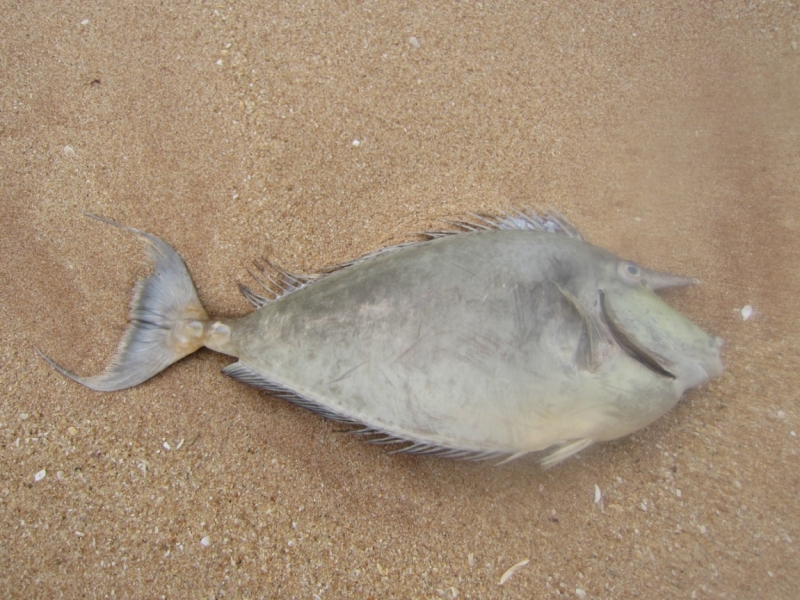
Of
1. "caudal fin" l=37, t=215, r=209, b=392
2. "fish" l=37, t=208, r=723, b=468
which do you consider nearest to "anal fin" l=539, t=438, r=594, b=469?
"fish" l=37, t=208, r=723, b=468

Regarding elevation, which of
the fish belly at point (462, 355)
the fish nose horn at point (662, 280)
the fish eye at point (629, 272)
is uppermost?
the fish eye at point (629, 272)

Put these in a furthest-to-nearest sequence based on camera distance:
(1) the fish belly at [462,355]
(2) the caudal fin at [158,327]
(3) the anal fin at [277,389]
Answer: (2) the caudal fin at [158,327]
(3) the anal fin at [277,389]
(1) the fish belly at [462,355]

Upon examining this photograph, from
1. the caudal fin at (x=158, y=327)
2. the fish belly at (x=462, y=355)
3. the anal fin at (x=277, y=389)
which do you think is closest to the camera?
the fish belly at (x=462, y=355)

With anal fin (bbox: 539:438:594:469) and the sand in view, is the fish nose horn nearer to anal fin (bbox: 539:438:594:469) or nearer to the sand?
the sand

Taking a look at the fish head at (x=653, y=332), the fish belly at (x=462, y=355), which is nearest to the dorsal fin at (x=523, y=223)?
the fish belly at (x=462, y=355)

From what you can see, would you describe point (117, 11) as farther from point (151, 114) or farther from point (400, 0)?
point (400, 0)

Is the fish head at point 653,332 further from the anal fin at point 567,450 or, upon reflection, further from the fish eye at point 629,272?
the anal fin at point 567,450

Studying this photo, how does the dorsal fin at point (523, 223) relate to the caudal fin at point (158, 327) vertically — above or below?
above
